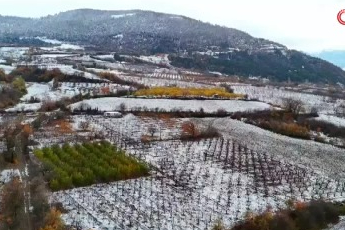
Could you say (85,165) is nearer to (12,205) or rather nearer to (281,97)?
(12,205)

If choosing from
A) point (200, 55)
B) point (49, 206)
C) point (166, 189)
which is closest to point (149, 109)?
point (166, 189)

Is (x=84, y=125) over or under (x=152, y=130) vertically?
under

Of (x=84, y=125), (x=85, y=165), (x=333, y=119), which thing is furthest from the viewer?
(x=333, y=119)

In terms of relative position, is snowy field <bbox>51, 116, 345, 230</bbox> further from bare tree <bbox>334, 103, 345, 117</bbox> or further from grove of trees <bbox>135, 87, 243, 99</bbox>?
bare tree <bbox>334, 103, 345, 117</bbox>

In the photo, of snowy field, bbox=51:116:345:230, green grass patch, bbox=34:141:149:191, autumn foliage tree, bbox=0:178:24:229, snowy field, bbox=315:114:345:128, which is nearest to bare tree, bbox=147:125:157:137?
snowy field, bbox=51:116:345:230

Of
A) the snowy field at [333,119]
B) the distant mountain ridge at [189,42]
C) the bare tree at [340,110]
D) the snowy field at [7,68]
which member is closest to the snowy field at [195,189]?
the snowy field at [333,119]

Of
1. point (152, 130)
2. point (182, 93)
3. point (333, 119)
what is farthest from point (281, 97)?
point (152, 130)
